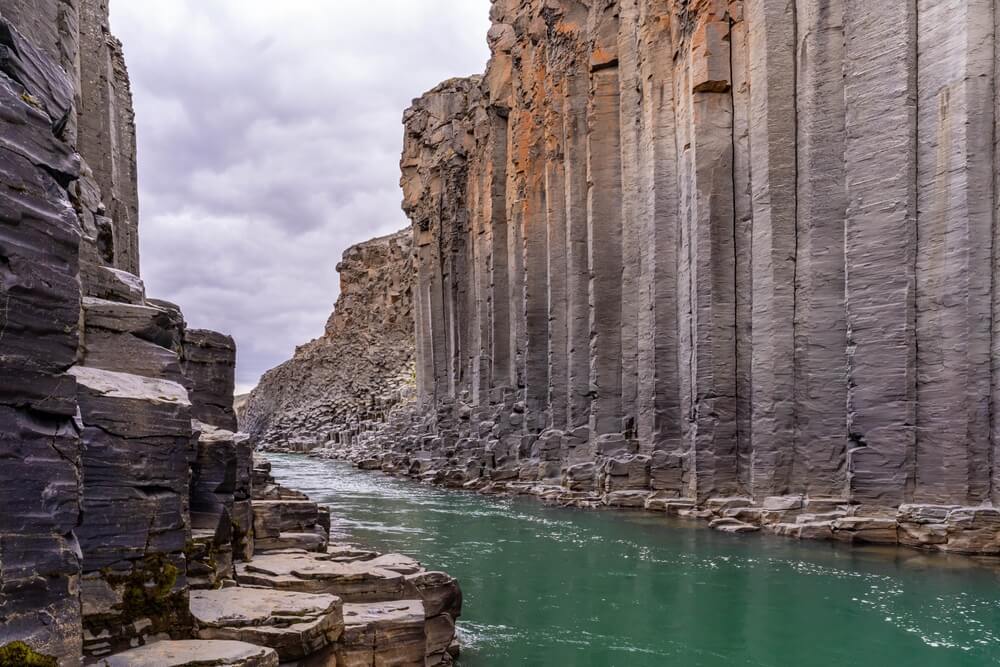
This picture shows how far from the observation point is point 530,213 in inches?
1222

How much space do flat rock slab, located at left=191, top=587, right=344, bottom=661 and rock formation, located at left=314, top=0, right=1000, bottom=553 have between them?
10766 millimetres

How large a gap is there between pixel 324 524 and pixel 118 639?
8307mm

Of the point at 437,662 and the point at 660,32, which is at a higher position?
the point at 660,32

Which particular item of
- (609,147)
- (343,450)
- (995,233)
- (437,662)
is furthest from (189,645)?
(343,450)

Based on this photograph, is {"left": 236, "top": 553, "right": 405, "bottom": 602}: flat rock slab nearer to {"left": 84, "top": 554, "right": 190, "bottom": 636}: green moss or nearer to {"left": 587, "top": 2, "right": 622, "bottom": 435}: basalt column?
{"left": 84, "top": 554, "right": 190, "bottom": 636}: green moss

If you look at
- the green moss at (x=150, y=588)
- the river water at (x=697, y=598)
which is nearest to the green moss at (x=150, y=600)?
the green moss at (x=150, y=588)

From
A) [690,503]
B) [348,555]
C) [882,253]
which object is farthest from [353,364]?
[348,555]

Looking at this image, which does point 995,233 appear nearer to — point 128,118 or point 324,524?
point 324,524

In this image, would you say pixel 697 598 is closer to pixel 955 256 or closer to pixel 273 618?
pixel 273 618

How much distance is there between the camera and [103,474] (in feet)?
16.6

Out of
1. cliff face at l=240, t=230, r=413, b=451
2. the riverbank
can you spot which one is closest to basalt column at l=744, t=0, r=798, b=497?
the riverbank

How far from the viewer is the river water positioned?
8266 millimetres

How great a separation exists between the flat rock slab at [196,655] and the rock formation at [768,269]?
457 inches

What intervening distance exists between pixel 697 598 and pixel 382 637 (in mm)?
5325
